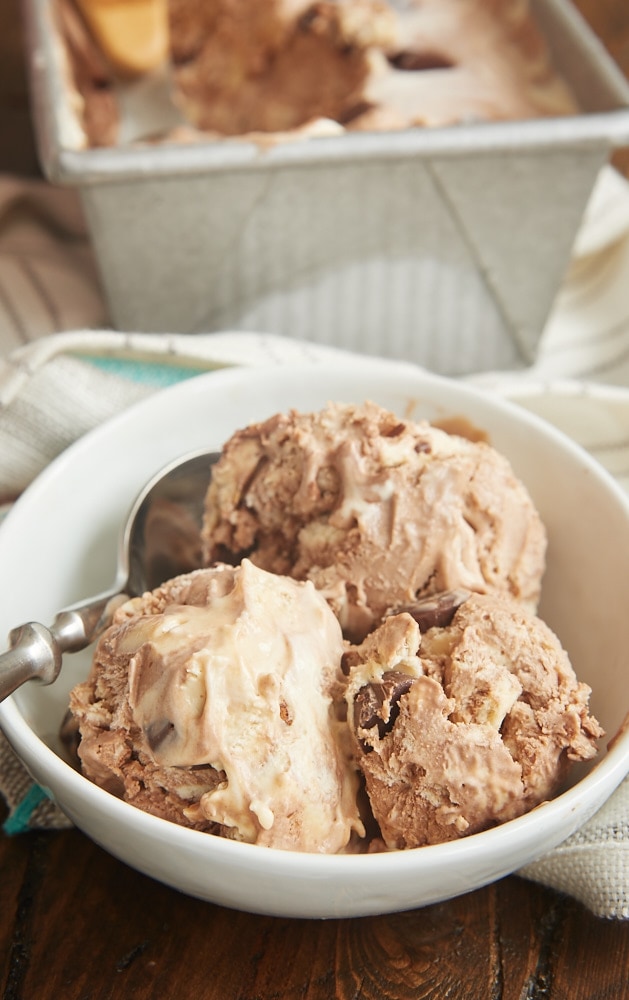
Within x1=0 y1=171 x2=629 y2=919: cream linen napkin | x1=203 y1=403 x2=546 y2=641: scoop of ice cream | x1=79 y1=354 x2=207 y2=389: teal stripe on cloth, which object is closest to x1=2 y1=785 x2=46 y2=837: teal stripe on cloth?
x1=0 y1=171 x2=629 y2=919: cream linen napkin

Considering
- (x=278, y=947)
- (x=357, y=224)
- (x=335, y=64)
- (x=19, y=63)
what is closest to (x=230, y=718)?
(x=278, y=947)

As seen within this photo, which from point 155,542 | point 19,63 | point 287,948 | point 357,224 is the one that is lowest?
point 287,948

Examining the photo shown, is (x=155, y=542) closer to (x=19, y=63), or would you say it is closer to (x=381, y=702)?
(x=381, y=702)

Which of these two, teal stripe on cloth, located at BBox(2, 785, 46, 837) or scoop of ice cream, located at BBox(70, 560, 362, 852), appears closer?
scoop of ice cream, located at BBox(70, 560, 362, 852)

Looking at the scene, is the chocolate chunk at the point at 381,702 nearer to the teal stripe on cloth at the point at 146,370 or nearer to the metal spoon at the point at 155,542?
the metal spoon at the point at 155,542

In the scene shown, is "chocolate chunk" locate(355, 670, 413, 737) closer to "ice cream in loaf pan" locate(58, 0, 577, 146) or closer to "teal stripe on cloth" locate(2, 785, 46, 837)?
"teal stripe on cloth" locate(2, 785, 46, 837)

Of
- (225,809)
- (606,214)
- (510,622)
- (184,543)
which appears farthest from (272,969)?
(606,214)

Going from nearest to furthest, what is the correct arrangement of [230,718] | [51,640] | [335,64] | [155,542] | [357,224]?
[230,718] → [51,640] → [155,542] → [357,224] → [335,64]

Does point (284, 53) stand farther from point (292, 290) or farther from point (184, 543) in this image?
point (184, 543)
